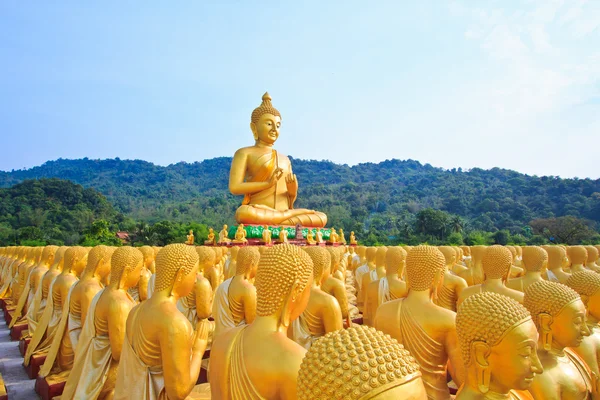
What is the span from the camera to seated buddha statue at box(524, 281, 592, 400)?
2.71m

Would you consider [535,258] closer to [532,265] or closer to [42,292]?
[532,265]

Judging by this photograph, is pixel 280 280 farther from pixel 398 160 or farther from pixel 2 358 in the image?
pixel 398 160

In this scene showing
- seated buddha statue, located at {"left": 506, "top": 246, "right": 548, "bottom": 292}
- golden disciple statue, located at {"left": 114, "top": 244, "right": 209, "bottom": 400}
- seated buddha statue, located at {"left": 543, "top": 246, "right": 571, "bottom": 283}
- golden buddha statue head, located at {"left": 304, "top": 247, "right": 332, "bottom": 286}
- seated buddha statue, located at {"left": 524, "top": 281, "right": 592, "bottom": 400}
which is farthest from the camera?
seated buddha statue, located at {"left": 543, "top": 246, "right": 571, "bottom": 283}

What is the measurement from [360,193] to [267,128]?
65.6 metres

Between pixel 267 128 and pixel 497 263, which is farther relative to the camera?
pixel 267 128

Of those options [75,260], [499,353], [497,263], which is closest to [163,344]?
[499,353]

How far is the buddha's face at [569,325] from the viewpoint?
9.08ft

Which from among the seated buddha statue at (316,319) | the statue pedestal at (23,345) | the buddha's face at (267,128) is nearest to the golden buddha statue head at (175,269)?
the seated buddha statue at (316,319)

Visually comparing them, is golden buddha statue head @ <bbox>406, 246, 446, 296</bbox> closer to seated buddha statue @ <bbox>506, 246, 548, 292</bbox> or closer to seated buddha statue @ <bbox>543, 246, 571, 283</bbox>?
seated buddha statue @ <bbox>506, 246, 548, 292</bbox>

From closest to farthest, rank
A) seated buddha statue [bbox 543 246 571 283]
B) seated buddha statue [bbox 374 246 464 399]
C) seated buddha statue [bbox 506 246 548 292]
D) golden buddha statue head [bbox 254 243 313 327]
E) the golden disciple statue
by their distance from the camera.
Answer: golden buddha statue head [bbox 254 243 313 327], the golden disciple statue, seated buddha statue [bbox 374 246 464 399], seated buddha statue [bbox 506 246 548 292], seated buddha statue [bbox 543 246 571 283]

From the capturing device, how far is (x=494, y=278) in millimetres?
4930

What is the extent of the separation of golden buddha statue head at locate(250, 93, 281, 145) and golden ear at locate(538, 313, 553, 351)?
704 inches

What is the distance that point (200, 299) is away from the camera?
5.64 metres

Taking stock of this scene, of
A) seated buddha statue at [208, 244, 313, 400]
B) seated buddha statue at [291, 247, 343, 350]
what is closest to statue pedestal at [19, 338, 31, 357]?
seated buddha statue at [291, 247, 343, 350]
